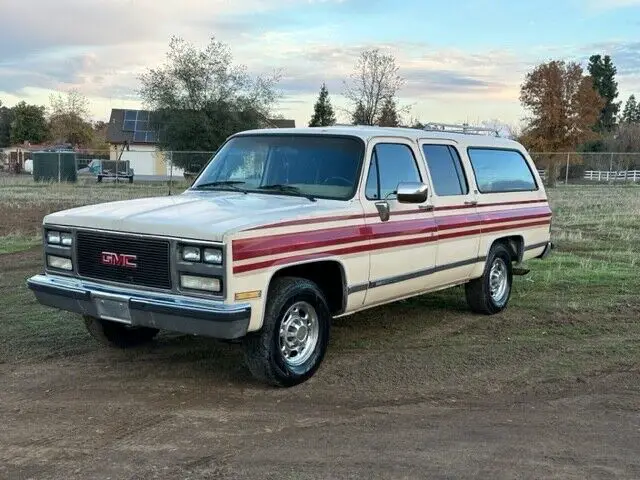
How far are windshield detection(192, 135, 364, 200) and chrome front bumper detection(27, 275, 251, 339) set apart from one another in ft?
5.22

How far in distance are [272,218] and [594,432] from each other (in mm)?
2634

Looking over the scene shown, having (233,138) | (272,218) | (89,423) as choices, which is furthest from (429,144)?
(89,423)

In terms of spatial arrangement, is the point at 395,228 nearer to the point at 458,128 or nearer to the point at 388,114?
the point at 458,128

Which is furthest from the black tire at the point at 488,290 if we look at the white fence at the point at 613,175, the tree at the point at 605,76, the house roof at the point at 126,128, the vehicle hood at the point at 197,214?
the tree at the point at 605,76

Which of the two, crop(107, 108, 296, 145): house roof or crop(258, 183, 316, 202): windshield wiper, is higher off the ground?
crop(107, 108, 296, 145): house roof

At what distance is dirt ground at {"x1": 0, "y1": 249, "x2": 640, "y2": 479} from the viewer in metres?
4.19

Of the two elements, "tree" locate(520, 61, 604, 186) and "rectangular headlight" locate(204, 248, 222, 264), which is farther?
"tree" locate(520, 61, 604, 186)

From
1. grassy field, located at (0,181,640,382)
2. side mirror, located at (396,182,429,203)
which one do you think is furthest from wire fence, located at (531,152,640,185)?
side mirror, located at (396,182,429,203)

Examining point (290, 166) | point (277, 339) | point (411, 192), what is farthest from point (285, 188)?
point (277, 339)

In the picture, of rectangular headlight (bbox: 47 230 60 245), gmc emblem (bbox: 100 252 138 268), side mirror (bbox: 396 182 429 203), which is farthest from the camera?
side mirror (bbox: 396 182 429 203)

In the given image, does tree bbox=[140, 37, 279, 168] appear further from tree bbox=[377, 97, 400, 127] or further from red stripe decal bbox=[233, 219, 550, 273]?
red stripe decal bbox=[233, 219, 550, 273]

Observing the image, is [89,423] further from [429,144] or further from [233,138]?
[429,144]

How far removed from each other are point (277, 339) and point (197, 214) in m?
1.10

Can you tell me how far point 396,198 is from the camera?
6398 mm
